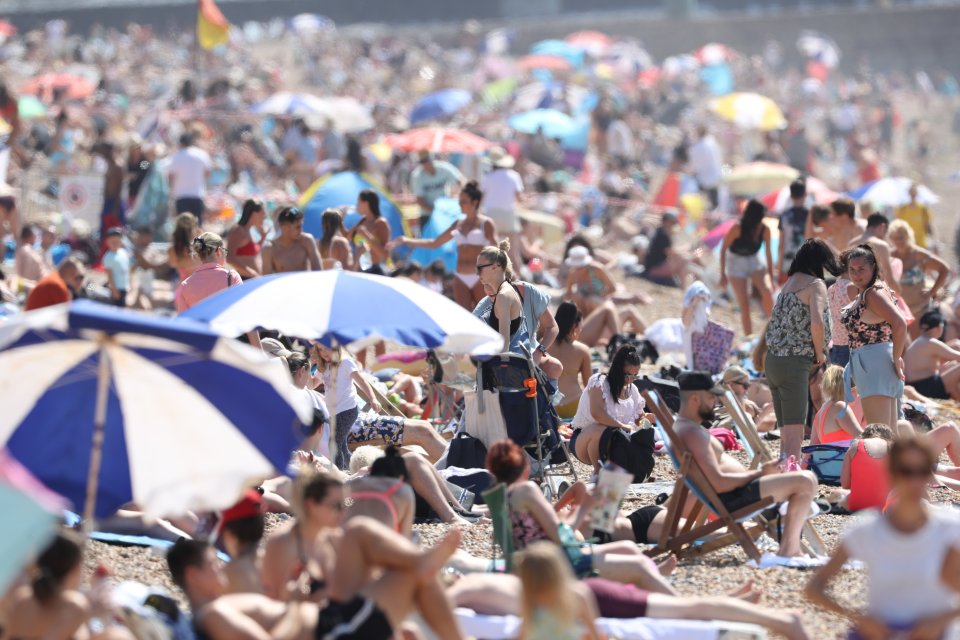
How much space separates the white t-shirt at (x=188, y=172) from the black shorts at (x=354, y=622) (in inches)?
409

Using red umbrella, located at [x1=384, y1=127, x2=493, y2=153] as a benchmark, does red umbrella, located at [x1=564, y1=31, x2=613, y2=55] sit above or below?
above

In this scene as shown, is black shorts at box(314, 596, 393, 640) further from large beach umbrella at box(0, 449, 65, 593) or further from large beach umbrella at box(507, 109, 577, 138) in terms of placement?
large beach umbrella at box(507, 109, 577, 138)

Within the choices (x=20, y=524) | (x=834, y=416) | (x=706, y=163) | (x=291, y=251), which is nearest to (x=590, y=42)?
(x=706, y=163)

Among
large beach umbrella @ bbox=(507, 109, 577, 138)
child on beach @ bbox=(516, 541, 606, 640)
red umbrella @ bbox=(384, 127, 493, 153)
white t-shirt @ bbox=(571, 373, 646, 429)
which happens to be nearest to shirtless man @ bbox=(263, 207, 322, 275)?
white t-shirt @ bbox=(571, 373, 646, 429)

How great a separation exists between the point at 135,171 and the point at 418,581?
34.8 feet

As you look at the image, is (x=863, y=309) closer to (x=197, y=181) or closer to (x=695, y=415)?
(x=695, y=415)

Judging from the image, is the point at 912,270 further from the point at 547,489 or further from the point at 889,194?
the point at 547,489

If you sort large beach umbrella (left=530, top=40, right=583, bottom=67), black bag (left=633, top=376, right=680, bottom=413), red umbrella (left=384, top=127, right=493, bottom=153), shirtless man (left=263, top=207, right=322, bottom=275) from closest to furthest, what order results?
black bag (left=633, top=376, right=680, bottom=413), shirtless man (left=263, top=207, right=322, bottom=275), red umbrella (left=384, top=127, right=493, bottom=153), large beach umbrella (left=530, top=40, right=583, bottom=67)

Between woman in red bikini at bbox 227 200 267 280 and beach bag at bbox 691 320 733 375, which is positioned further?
beach bag at bbox 691 320 733 375

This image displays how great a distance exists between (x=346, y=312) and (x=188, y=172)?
9.10 meters

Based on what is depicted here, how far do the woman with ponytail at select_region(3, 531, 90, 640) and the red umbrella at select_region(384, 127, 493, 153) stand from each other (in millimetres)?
11587

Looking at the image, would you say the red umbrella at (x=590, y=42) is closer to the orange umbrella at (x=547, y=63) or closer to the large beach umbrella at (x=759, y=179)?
the orange umbrella at (x=547, y=63)

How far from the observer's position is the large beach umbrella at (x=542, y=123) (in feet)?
75.4

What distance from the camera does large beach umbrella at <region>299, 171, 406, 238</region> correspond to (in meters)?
13.1
